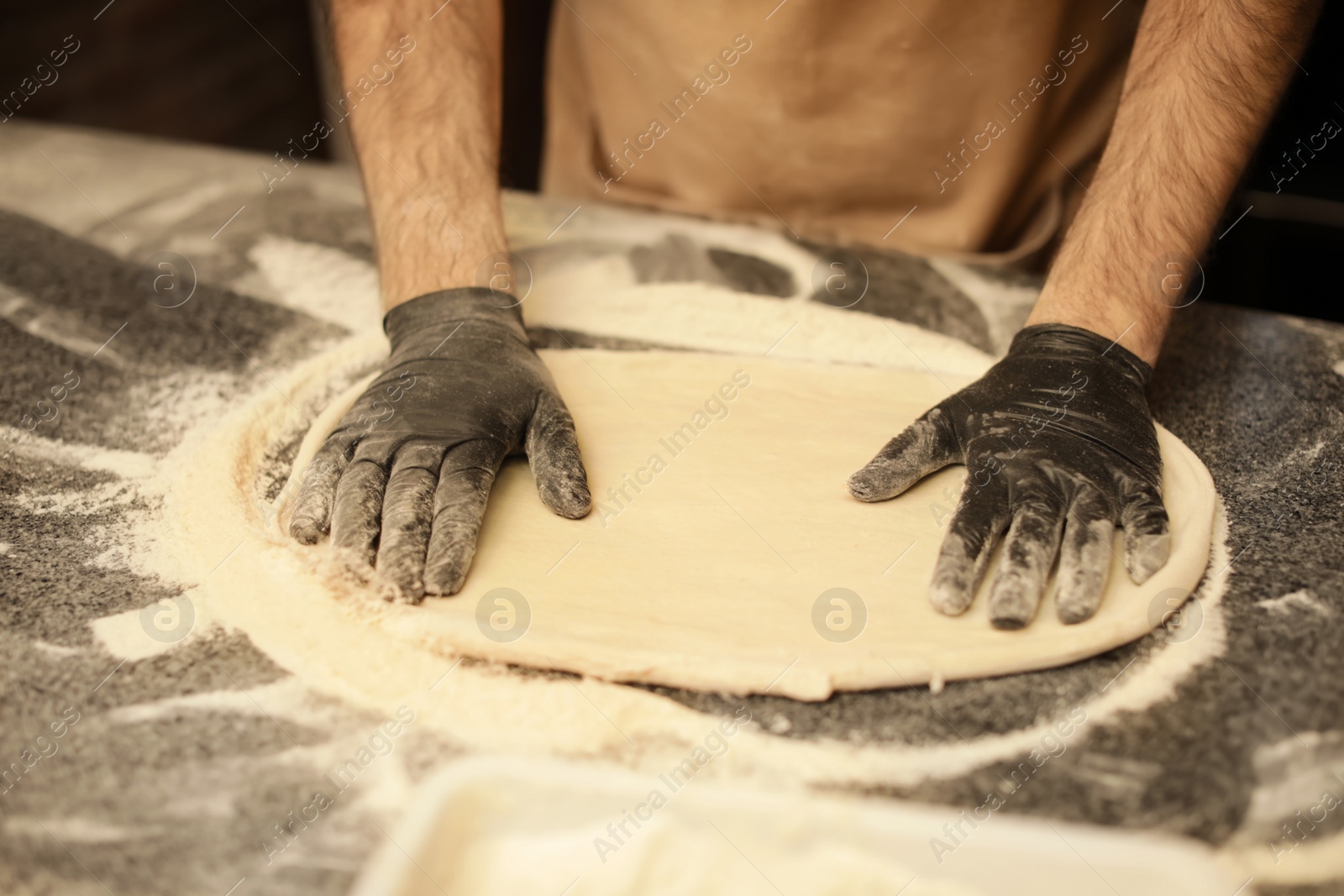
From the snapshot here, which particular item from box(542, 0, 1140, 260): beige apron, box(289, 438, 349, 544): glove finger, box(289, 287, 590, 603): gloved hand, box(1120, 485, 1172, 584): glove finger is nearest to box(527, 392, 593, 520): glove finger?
box(289, 287, 590, 603): gloved hand

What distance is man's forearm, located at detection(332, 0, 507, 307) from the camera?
1.64 meters

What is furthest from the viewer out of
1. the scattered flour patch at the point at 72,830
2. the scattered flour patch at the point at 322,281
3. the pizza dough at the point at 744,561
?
the scattered flour patch at the point at 322,281

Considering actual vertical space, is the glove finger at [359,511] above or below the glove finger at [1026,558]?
below

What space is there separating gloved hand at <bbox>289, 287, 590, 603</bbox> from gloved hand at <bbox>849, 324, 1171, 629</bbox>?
49cm

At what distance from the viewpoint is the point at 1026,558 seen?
3.65ft

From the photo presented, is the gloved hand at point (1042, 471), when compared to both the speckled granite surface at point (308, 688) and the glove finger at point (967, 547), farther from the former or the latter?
the speckled granite surface at point (308, 688)

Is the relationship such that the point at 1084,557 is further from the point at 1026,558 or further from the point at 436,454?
the point at 436,454

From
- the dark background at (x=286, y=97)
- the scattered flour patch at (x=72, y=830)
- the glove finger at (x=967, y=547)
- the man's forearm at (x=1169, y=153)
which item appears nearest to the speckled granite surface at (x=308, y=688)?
the scattered flour patch at (x=72, y=830)

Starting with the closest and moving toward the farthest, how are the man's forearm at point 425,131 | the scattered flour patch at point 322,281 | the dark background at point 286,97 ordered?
the man's forearm at point 425,131
the scattered flour patch at point 322,281
the dark background at point 286,97

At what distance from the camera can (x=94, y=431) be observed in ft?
4.86

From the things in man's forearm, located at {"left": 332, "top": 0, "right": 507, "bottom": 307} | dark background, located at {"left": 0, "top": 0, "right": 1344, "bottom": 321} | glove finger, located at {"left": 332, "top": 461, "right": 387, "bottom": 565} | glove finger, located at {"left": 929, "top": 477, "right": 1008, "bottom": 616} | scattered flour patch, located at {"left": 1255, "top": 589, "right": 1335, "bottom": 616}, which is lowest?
dark background, located at {"left": 0, "top": 0, "right": 1344, "bottom": 321}

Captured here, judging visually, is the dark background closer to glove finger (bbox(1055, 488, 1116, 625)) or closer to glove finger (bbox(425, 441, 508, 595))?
glove finger (bbox(1055, 488, 1116, 625))

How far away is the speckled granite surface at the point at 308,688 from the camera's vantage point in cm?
89

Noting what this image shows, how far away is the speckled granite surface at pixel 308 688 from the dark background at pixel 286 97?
0.39m
